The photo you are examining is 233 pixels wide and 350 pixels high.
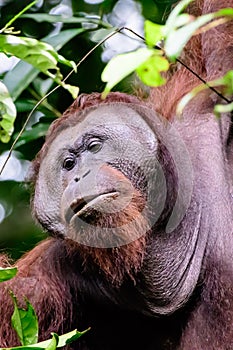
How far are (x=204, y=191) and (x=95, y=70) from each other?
1.31m

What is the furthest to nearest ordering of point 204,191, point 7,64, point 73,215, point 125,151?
point 7,64 → point 204,191 → point 125,151 → point 73,215

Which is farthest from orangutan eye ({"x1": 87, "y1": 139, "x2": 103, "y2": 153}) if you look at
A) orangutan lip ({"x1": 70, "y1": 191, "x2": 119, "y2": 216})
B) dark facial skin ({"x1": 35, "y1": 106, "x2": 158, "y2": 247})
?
orangutan lip ({"x1": 70, "y1": 191, "x2": 119, "y2": 216})

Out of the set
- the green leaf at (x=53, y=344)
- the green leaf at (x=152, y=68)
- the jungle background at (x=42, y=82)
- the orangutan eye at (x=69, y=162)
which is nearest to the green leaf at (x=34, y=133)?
the jungle background at (x=42, y=82)

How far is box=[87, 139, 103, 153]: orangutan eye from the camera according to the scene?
265cm

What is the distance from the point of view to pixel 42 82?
390 centimetres

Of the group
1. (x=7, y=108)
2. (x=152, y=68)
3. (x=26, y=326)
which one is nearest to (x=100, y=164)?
(x=7, y=108)

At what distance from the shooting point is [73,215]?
7.93 feet

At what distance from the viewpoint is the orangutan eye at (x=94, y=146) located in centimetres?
265

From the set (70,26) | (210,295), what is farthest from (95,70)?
(210,295)

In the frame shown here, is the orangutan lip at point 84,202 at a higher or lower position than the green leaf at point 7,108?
lower

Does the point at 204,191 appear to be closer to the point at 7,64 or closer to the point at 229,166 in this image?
the point at 229,166

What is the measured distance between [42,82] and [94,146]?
1316 mm

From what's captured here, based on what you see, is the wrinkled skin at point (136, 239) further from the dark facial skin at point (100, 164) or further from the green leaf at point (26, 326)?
the green leaf at point (26, 326)

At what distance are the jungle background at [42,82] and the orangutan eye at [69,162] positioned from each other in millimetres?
1054
